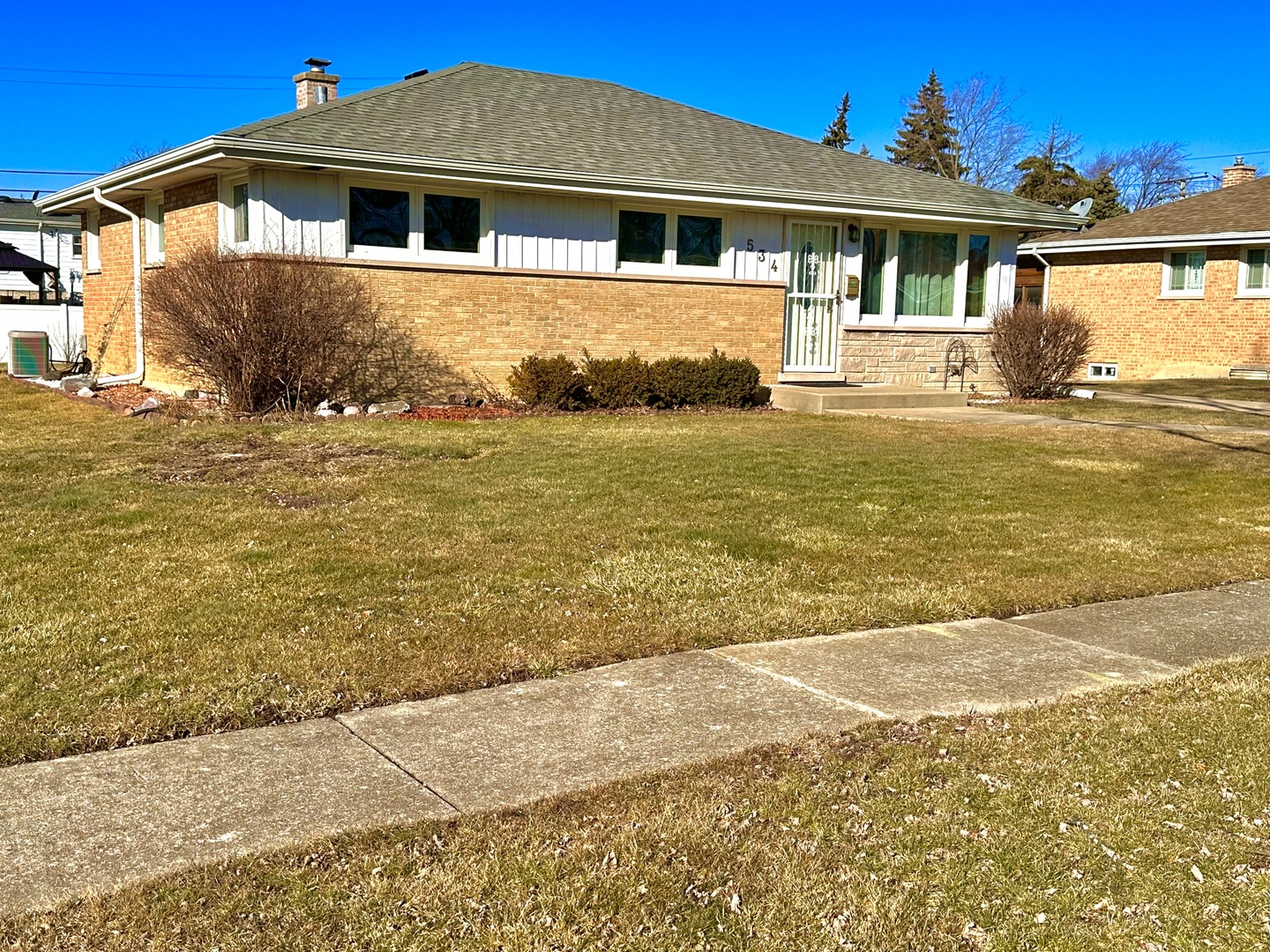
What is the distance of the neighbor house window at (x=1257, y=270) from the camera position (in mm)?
25562

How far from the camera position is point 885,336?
65.7 feet

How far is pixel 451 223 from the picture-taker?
16.4 meters

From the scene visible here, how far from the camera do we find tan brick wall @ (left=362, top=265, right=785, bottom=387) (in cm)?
1609

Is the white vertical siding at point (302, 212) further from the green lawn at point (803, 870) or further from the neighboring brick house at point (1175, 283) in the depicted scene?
the neighboring brick house at point (1175, 283)

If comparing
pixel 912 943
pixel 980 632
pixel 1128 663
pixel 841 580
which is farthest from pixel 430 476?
pixel 912 943

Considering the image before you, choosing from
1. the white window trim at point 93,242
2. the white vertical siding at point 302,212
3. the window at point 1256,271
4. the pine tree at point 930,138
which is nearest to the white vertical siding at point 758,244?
the white vertical siding at point 302,212

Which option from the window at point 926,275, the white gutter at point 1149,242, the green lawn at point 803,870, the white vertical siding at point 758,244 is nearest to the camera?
the green lawn at point 803,870

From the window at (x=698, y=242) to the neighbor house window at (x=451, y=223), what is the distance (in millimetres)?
3334

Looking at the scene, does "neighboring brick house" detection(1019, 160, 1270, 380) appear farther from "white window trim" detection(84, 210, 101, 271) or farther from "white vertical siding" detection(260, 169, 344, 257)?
"white window trim" detection(84, 210, 101, 271)

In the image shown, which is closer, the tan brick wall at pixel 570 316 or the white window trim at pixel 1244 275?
the tan brick wall at pixel 570 316

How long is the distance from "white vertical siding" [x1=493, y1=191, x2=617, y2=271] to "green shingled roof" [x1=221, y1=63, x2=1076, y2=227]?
61 centimetres

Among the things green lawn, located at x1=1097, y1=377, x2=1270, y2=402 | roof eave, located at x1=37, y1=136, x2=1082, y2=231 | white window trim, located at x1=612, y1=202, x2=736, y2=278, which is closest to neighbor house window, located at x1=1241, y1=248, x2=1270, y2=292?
green lawn, located at x1=1097, y1=377, x2=1270, y2=402

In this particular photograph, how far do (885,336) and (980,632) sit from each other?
14.9 meters

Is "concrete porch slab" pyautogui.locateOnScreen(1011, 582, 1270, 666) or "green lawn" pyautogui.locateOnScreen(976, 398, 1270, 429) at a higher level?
"green lawn" pyautogui.locateOnScreen(976, 398, 1270, 429)
